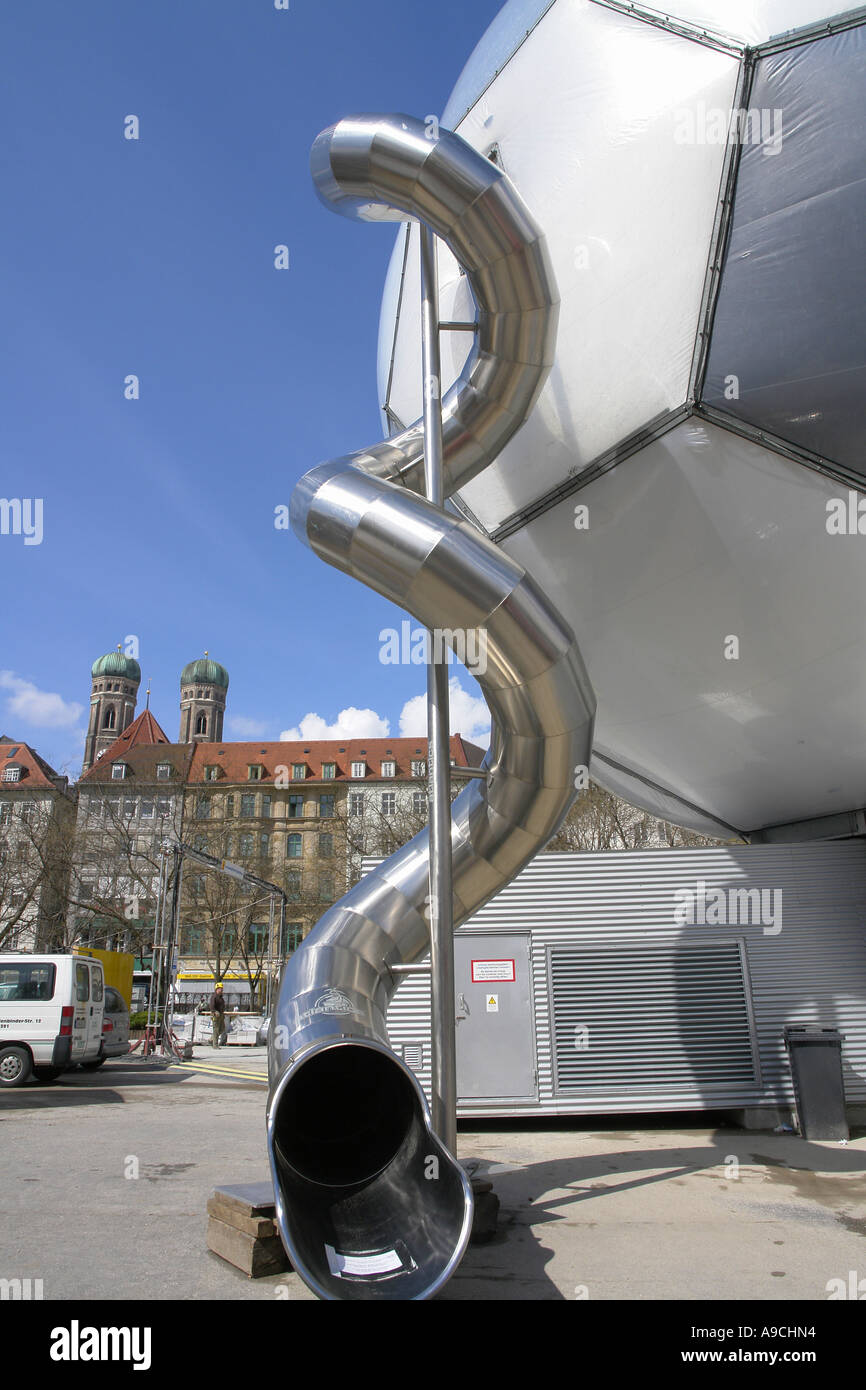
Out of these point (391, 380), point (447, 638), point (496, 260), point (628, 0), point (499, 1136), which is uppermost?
point (628, 0)

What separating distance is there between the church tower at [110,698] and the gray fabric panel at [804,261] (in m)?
112

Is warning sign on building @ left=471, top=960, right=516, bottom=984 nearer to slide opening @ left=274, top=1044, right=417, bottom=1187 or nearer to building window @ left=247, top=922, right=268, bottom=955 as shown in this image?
slide opening @ left=274, top=1044, right=417, bottom=1187

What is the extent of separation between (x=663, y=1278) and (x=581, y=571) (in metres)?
4.17

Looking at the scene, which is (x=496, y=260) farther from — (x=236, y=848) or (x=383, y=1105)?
(x=236, y=848)

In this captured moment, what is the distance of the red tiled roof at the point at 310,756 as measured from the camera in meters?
74.6

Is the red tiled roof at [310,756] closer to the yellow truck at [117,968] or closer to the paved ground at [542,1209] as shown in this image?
the yellow truck at [117,968]

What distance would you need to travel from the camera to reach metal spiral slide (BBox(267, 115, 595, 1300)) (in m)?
4.09

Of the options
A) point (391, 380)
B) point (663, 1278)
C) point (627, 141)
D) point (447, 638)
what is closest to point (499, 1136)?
point (663, 1278)

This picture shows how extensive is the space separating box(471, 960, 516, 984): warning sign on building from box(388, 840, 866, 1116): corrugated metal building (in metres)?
0.01

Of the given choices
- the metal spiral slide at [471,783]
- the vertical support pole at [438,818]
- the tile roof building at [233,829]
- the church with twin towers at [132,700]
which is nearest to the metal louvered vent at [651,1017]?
the metal spiral slide at [471,783]

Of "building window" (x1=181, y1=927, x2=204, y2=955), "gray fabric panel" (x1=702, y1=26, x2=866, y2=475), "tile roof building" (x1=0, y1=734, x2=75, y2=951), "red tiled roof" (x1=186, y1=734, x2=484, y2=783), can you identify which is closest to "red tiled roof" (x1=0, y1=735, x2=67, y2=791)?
"red tiled roof" (x1=186, y1=734, x2=484, y2=783)

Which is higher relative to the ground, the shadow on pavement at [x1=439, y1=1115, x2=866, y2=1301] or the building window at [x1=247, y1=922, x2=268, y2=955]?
the building window at [x1=247, y1=922, x2=268, y2=955]

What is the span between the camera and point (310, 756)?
254 ft

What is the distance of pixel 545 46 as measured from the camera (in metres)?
6.07
